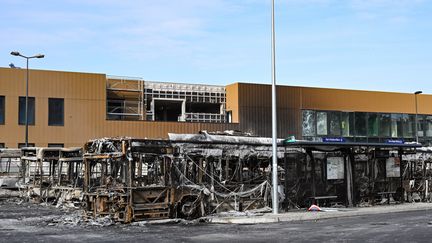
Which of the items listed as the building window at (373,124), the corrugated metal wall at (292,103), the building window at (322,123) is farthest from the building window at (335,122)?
the building window at (373,124)

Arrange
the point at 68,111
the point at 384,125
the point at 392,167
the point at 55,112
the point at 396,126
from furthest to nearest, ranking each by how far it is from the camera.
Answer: the point at 396,126
the point at 384,125
the point at 68,111
the point at 55,112
the point at 392,167

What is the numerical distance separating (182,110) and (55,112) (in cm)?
1408

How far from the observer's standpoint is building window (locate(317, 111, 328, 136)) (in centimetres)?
6116

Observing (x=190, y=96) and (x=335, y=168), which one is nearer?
(x=335, y=168)

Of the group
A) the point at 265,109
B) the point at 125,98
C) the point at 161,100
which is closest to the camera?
the point at 125,98

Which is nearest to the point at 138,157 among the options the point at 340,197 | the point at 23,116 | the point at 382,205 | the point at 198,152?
the point at 198,152

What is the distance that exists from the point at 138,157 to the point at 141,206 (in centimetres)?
189

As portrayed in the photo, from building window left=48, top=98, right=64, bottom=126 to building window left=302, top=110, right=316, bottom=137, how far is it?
86.4ft

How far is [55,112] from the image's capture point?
49.2m

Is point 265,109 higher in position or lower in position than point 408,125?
higher

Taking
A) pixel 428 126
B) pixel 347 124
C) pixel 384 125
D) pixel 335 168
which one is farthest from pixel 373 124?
pixel 335 168

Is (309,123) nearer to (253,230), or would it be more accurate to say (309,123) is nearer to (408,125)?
(408,125)

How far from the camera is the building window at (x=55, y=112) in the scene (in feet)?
161

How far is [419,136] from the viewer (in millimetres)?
68688
